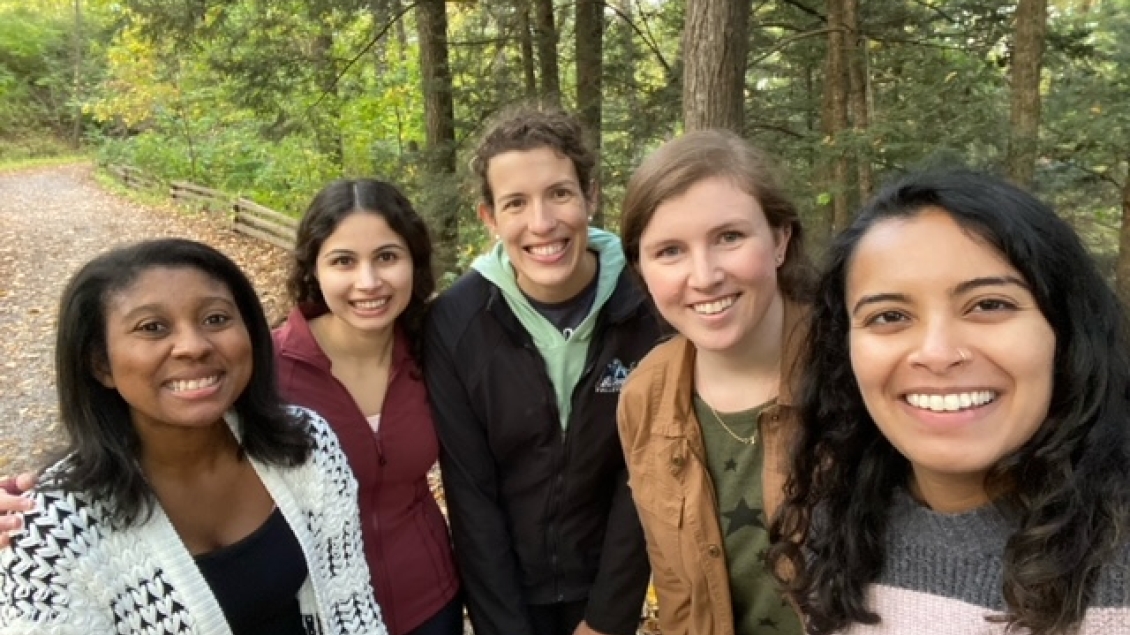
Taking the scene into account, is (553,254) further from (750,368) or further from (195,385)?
(195,385)

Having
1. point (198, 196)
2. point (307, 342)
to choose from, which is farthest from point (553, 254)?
point (198, 196)

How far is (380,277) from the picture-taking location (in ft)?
9.10

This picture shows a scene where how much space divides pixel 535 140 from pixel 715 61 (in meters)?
3.46

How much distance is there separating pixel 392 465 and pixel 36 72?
43.7 meters


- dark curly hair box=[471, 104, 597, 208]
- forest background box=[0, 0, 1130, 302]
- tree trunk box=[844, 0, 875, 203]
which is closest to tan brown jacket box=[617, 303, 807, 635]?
dark curly hair box=[471, 104, 597, 208]

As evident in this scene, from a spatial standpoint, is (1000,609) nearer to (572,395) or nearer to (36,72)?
(572,395)

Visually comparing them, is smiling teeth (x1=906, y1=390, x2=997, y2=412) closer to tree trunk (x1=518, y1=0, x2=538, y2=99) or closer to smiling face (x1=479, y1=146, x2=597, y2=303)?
smiling face (x1=479, y1=146, x2=597, y2=303)

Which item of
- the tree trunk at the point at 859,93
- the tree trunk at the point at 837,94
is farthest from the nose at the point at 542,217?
the tree trunk at the point at 837,94

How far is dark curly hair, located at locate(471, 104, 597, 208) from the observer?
277cm

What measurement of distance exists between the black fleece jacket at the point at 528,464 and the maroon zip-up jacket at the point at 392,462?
83 millimetres

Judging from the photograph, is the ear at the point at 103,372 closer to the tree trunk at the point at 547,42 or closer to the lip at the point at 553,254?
the lip at the point at 553,254

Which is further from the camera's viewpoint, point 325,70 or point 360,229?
point 325,70

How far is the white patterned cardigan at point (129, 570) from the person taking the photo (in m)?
1.83

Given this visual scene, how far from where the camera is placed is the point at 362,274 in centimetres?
275
